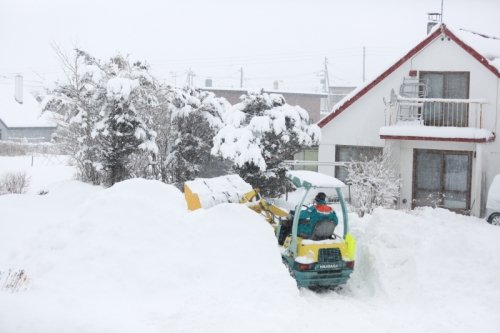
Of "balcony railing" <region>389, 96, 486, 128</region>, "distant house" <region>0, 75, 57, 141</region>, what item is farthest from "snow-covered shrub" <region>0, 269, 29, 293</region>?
"distant house" <region>0, 75, 57, 141</region>

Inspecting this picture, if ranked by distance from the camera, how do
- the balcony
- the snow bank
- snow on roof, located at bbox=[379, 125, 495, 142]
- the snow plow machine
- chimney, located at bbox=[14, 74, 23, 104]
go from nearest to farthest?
the snow bank, the snow plow machine, snow on roof, located at bbox=[379, 125, 495, 142], the balcony, chimney, located at bbox=[14, 74, 23, 104]

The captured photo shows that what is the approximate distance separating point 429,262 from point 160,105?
1086 cm

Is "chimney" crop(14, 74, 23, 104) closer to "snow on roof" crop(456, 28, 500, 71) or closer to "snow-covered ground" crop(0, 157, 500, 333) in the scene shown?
"snow-covered ground" crop(0, 157, 500, 333)

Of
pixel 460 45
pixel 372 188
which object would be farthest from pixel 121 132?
pixel 460 45

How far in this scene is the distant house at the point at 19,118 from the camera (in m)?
45.9

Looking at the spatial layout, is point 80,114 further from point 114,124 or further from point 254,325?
point 254,325

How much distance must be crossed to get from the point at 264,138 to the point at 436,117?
6.48 meters

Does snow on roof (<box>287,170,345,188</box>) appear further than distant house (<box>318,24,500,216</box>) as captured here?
No

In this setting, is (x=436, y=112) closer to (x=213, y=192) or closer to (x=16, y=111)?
(x=213, y=192)

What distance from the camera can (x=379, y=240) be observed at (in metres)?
11.2

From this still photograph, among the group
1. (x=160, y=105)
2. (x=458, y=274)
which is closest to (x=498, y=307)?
(x=458, y=274)

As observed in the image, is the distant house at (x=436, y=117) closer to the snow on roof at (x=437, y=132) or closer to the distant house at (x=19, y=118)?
the snow on roof at (x=437, y=132)

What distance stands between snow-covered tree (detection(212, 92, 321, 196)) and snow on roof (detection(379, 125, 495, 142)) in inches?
106

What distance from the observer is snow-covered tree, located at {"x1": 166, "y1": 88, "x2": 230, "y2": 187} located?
1753 cm
